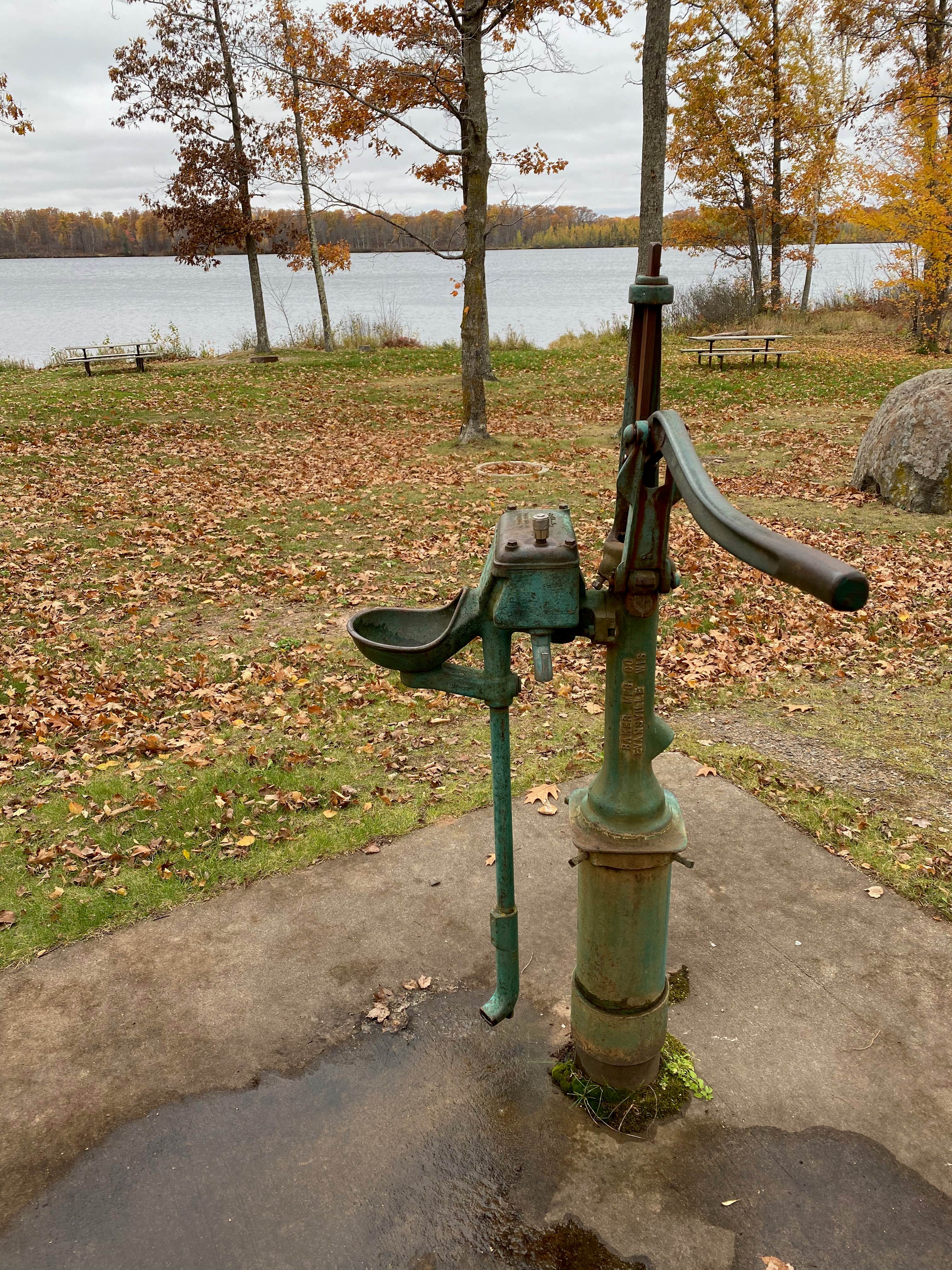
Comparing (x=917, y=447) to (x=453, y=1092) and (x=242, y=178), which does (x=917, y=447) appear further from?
(x=242, y=178)

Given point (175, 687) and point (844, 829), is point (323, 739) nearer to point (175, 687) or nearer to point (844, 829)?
point (175, 687)

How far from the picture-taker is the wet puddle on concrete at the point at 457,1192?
2.17m

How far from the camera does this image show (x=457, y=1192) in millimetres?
2328

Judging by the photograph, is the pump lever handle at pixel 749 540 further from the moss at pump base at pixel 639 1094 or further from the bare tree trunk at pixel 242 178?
the bare tree trunk at pixel 242 178

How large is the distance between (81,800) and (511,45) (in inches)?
610

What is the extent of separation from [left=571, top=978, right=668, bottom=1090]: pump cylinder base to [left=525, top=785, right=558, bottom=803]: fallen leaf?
1.59 m

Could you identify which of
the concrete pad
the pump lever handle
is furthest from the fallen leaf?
the pump lever handle

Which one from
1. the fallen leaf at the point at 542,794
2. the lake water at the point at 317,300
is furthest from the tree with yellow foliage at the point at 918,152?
the fallen leaf at the point at 542,794

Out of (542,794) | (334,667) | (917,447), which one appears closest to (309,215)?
(917,447)

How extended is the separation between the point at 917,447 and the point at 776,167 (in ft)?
71.3

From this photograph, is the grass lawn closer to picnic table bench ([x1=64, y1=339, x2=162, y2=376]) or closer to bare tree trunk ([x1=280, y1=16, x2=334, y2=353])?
picnic table bench ([x1=64, y1=339, x2=162, y2=376])

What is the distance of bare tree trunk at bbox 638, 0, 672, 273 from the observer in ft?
38.0

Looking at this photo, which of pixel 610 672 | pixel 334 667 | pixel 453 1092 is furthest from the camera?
pixel 334 667

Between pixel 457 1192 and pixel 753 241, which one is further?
pixel 753 241
